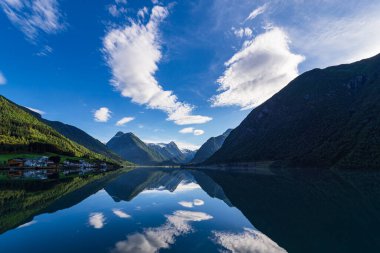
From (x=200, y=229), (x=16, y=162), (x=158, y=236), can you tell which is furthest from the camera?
(x=16, y=162)

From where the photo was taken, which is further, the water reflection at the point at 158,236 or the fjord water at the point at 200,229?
the fjord water at the point at 200,229

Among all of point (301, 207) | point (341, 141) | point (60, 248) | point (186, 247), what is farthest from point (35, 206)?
point (341, 141)

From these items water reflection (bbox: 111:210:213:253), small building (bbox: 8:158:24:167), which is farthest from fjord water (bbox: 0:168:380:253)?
small building (bbox: 8:158:24:167)

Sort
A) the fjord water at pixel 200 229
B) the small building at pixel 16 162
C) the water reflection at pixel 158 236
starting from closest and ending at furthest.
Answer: the water reflection at pixel 158 236 < the fjord water at pixel 200 229 < the small building at pixel 16 162

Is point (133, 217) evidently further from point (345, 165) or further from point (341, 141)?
Answer: point (341, 141)

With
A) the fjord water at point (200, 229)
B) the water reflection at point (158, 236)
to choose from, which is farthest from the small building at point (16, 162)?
the water reflection at point (158, 236)

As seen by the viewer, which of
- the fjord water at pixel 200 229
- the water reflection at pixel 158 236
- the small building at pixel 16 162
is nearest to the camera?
the water reflection at pixel 158 236

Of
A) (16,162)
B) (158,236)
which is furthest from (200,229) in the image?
(16,162)

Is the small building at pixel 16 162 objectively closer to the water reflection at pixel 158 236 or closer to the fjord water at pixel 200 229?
the fjord water at pixel 200 229

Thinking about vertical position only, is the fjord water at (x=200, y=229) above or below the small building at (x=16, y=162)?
below

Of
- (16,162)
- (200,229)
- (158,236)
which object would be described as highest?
(16,162)

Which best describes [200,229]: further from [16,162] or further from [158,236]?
[16,162]

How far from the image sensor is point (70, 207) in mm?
35094

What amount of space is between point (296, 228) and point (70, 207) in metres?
28.8
